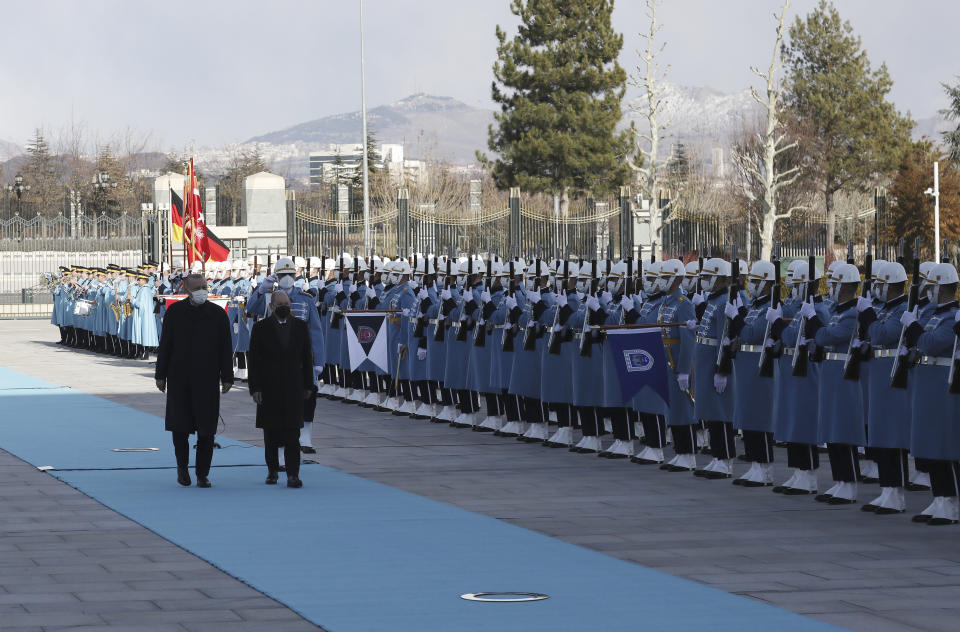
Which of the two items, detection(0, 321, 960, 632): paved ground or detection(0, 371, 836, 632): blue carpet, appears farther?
detection(0, 321, 960, 632): paved ground

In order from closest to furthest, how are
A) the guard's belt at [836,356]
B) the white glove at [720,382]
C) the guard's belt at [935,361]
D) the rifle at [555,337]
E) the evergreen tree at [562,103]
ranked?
the guard's belt at [935,361] < the guard's belt at [836,356] < the white glove at [720,382] < the rifle at [555,337] < the evergreen tree at [562,103]

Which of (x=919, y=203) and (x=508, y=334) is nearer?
(x=508, y=334)

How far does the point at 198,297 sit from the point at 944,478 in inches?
248

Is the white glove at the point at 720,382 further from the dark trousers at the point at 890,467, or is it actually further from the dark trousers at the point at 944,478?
the dark trousers at the point at 944,478

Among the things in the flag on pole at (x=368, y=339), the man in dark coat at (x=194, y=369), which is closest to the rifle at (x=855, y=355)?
the man in dark coat at (x=194, y=369)

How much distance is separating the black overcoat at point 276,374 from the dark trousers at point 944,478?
17.2ft

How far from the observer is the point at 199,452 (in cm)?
1306

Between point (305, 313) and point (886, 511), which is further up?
point (305, 313)

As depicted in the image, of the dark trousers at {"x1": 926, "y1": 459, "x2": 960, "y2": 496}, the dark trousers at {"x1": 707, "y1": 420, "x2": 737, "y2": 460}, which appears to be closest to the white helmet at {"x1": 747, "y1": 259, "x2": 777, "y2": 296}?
the dark trousers at {"x1": 707, "y1": 420, "x2": 737, "y2": 460}

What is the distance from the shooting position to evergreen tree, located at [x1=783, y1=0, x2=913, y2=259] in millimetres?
65875

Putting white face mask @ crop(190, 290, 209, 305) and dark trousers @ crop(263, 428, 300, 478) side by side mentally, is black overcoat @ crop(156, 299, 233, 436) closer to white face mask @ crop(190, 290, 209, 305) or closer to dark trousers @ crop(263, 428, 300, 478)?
white face mask @ crop(190, 290, 209, 305)

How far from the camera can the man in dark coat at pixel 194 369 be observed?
12.9 m

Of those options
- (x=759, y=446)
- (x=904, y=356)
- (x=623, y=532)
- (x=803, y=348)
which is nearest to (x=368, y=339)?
(x=759, y=446)

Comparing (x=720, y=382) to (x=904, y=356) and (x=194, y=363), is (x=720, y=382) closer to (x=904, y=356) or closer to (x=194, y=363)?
(x=904, y=356)
